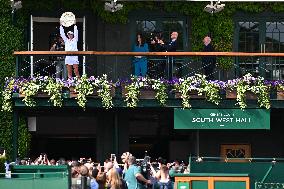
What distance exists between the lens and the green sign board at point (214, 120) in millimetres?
27141

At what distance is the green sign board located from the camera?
2714 centimetres

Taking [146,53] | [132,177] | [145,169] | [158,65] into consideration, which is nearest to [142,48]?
[158,65]

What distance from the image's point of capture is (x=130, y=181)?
2144 cm

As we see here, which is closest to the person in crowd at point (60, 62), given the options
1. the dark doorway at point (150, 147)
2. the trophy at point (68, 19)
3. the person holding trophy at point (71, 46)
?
the person holding trophy at point (71, 46)

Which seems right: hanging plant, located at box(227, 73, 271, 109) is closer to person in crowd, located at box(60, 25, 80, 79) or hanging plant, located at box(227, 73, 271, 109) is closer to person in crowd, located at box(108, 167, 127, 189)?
person in crowd, located at box(60, 25, 80, 79)

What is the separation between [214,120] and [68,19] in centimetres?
504

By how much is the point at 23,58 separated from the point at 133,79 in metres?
3.31

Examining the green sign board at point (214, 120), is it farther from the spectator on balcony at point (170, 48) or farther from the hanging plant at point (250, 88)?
the spectator on balcony at point (170, 48)

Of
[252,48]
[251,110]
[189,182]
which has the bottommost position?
[189,182]

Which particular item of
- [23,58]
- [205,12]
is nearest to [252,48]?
[205,12]

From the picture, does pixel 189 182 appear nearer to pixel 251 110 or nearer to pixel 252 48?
pixel 251 110

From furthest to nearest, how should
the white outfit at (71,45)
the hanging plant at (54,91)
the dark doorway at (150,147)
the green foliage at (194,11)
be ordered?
1. the dark doorway at (150,147)
2. the green foliage at (194,11)
3. the white outfit at (71,45)
4. the hanging plant at (54,91)

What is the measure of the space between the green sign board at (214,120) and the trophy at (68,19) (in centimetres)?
389

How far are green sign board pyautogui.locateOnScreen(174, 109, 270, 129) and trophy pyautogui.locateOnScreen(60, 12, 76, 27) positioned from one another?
12.8 feet
